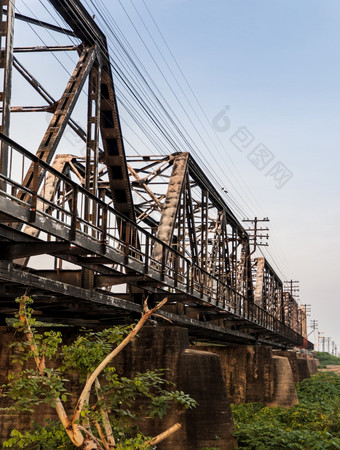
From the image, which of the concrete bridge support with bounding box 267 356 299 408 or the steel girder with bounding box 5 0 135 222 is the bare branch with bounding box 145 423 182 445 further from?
the concrete bridge support with bounding box 267 356 299 408

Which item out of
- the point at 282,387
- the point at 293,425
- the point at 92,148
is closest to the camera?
the point at 92,148

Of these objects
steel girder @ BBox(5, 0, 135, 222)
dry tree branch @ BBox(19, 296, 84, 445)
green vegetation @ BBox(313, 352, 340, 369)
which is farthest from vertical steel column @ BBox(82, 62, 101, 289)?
green vegetation @ BBox(313, 352, 340, 369)

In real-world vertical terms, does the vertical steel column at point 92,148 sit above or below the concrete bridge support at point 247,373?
above

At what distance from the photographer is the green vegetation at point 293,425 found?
20.2 m

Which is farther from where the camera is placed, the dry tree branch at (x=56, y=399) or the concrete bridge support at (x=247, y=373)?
the concrete bridge support at (x=247, y=373)

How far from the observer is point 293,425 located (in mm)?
27469

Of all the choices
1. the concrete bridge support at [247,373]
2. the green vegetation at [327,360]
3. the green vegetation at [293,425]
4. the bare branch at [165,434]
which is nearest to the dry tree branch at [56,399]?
the bare branch at [165,434]

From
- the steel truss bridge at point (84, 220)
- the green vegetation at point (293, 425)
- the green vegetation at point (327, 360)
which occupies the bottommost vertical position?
the green vegetation at point (327, 360)

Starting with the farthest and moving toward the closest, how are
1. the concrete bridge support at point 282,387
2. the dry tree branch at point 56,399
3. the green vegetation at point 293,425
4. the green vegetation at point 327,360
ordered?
the green vegetation at point 327,360
the concrete bridge support at point 282,387
the green vegetation at point 293,425
the dry tree branch at point 56,399

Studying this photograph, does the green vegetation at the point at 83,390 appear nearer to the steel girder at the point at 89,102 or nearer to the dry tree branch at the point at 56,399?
the dry tree branch at the point at 56,399

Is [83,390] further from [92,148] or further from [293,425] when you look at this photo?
[293,425]

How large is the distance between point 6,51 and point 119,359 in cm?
899

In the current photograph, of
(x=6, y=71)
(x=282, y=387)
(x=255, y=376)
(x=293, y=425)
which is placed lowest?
(x=293, y=425)

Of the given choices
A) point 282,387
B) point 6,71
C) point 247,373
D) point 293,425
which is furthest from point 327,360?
point 6,71
